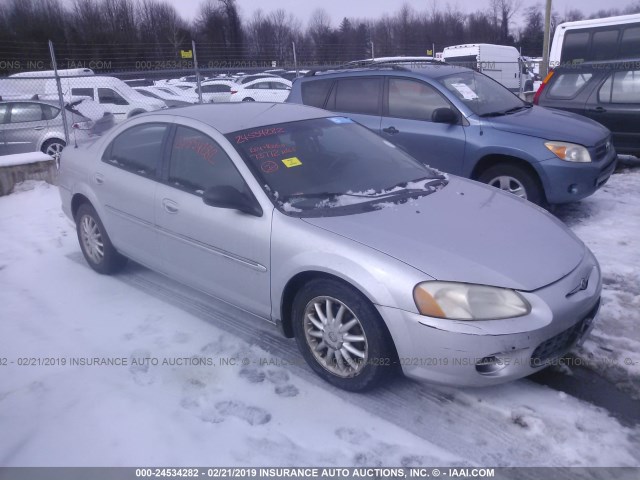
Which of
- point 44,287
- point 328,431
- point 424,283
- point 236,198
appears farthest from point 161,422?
point 44,287

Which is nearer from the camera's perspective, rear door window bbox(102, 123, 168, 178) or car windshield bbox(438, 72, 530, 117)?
rear door window bbox(102, 123, 168, 178)

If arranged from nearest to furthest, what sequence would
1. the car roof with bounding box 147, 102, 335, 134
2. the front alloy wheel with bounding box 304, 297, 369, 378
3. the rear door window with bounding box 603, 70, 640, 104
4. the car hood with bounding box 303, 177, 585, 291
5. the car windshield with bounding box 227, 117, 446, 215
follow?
the car hood with bounding box 303, 177, 585, 291 → the front alloy wheel with bounding box 304, 297, 369, 378 → the car windshield with bounding box 227, 117, 446, 215 → the car roof with bounding box 147, 102, 335, 134 → the rear door window with bounding box 603, 70, 640, 104

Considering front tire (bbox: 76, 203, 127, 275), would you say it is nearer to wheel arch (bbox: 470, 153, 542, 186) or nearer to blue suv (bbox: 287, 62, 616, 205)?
blue suv (bbox: 287, 62, 616, 205)

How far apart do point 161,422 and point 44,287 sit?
7.60 feet

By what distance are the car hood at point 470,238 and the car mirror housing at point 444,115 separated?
2489mm

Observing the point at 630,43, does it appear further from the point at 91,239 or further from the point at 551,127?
the point at 91,239

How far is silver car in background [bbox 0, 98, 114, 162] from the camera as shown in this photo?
34.4 feet

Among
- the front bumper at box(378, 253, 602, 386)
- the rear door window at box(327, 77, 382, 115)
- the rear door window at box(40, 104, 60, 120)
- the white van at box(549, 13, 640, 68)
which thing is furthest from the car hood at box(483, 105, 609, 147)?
the rear door window at box(40, 104, 60, 120)

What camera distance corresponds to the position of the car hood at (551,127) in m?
5.60

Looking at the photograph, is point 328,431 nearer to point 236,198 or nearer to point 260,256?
point 260,256

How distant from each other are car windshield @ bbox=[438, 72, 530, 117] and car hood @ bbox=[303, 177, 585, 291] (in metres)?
2.80

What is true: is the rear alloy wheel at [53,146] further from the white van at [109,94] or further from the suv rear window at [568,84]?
the suv rear window at [568,84]

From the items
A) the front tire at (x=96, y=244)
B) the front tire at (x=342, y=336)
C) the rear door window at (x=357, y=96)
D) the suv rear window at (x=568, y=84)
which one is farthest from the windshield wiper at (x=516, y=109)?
the front tire at (x=96, y=244)

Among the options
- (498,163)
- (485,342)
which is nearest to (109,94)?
(498,163)
